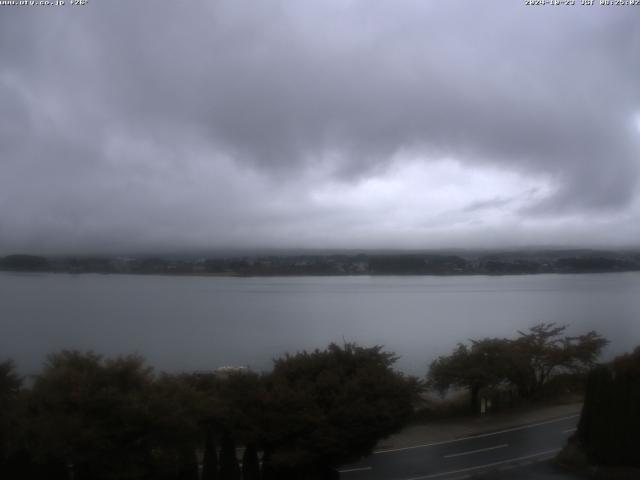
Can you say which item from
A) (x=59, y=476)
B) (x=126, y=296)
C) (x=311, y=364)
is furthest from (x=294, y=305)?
(x=59, y=476)

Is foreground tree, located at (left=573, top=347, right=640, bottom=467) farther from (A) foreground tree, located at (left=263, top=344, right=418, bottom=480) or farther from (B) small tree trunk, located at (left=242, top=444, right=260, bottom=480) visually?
(B) small tree trunk, located at (left=242, top=444, right=260, bottom=480)

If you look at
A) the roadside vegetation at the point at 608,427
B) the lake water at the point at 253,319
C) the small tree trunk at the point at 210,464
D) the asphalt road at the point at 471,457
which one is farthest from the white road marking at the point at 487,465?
the lake water at the point at 253,319

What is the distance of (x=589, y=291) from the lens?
8094 cm

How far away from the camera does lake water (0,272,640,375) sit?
35.0 m

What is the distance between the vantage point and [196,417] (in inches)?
509

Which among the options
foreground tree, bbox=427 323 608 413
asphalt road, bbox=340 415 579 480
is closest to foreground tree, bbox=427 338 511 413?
foreground tree, bbox=427 323 608 413

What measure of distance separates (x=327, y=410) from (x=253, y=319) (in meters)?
35.8

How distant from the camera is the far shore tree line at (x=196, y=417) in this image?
11.8m

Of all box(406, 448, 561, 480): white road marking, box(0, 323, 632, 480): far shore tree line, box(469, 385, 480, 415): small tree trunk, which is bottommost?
box(469, 385, 480, 415): small tree trunk

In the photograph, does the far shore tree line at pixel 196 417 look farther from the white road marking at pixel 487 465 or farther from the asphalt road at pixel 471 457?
the white road marking at pixel 487 465

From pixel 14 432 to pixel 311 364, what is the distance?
22.6 ft

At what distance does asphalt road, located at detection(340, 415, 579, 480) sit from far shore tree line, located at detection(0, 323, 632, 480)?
1.50 metres

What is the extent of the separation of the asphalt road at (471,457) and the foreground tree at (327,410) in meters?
1.48

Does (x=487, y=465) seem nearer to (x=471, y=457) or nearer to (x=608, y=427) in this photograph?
(x=471, y=457)
